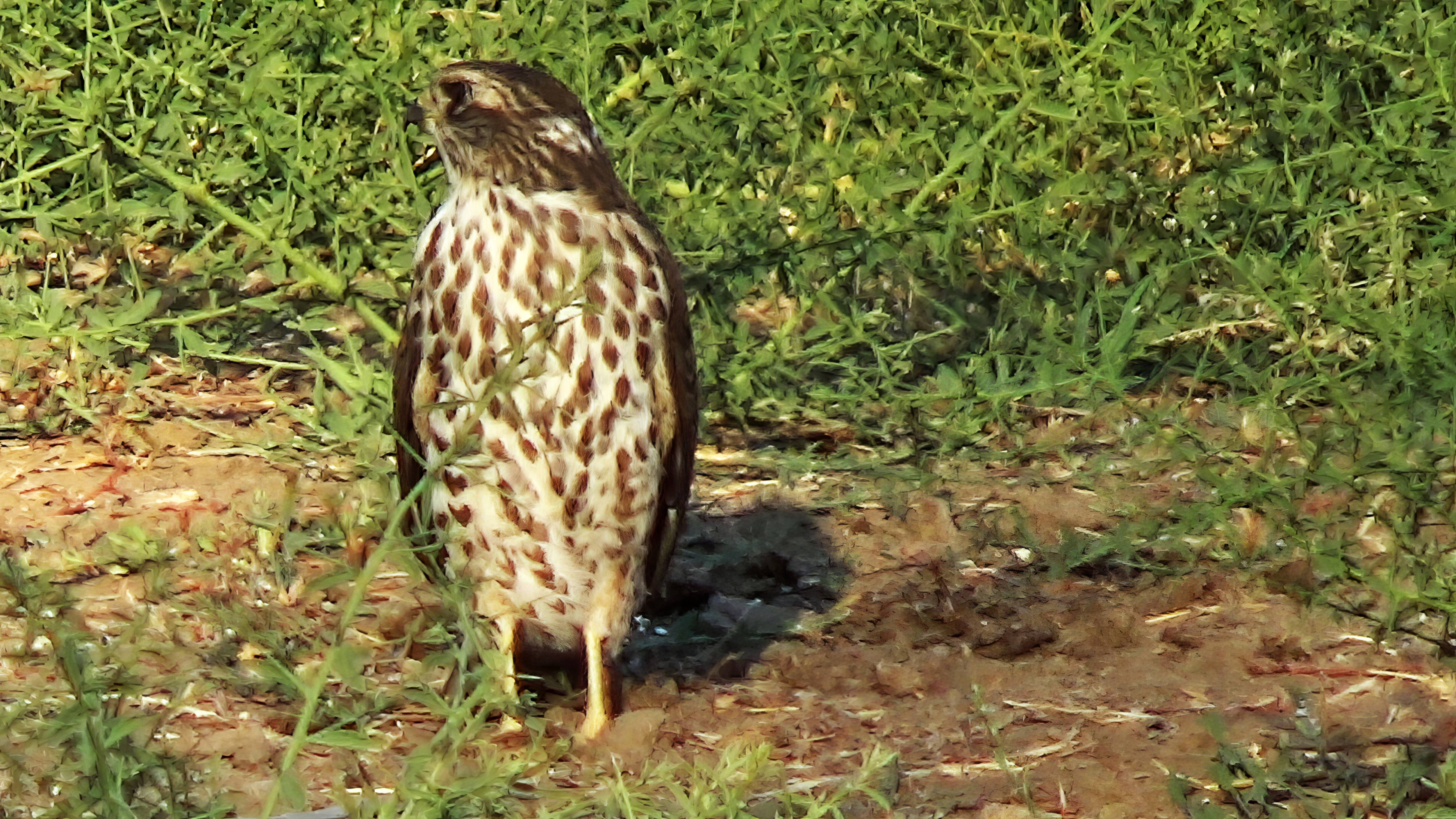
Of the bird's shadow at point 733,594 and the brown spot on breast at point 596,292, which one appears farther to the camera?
the bird's shadow at point 733,594

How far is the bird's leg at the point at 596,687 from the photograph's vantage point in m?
4.55

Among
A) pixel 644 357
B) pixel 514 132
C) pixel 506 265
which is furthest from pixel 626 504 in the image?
pixel 514 132

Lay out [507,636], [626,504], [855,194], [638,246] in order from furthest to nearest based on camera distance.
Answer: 1. [855,194]
2. [507,636]
3. [626,504]
4. [638,246]

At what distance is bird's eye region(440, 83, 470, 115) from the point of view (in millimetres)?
4324

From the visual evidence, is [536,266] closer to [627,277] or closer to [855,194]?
[627,277]

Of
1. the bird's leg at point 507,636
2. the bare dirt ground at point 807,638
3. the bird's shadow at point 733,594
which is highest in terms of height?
the bird's leg at point 507,636

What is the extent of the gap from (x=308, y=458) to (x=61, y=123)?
1.18m

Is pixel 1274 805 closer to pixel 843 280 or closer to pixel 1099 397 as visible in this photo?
pixel 1099 397

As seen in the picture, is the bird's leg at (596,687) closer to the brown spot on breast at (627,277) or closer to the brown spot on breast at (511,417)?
the brown spot on breast at (511,417)

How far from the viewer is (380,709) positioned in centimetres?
299

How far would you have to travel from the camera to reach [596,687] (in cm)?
456

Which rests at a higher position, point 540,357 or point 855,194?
point 540,357

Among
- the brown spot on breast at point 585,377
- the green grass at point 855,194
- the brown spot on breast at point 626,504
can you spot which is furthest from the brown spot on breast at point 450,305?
the green grass at point 855,194

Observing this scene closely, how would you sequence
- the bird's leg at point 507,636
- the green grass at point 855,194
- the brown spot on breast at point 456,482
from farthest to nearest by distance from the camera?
the green grass at point 855,194 → the bird's leg at point 507,636 → the brown spot on breast at point 456,482
